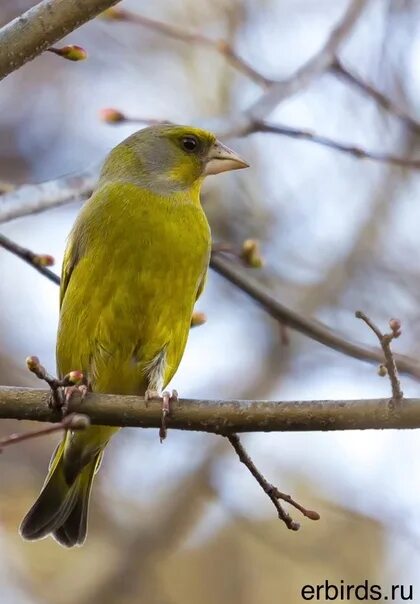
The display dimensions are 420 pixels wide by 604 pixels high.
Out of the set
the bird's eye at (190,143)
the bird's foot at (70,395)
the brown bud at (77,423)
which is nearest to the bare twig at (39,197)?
the bird's eye at (190,143)

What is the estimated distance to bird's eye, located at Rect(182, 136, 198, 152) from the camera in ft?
16.3

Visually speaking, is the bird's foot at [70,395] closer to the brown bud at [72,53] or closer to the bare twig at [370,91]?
the brown bud at [72,53]

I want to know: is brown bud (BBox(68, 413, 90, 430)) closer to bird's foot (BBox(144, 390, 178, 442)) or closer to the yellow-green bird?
bird's foot (BBox(144, 390, 178, 442))

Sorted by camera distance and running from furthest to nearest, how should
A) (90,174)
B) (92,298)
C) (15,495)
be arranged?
1. (15,495)
2. (90,174)
3. (92,298)

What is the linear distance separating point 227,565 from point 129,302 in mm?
4393

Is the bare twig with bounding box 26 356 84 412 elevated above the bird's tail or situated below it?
above

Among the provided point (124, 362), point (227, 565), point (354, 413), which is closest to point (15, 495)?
point (227, 565)

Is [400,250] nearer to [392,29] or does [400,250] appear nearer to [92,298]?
[392,29]

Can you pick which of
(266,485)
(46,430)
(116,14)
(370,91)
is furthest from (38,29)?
(370,91)

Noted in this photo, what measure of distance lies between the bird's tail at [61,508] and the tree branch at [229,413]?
128 cm

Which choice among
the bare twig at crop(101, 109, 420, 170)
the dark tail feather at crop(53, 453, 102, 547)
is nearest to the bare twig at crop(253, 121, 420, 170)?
the bare twig at crop(101, 109, 420, 170)

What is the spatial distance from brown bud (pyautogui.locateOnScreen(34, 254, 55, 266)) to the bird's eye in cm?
109

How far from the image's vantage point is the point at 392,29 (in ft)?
20.5

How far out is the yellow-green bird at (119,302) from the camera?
421 cm
